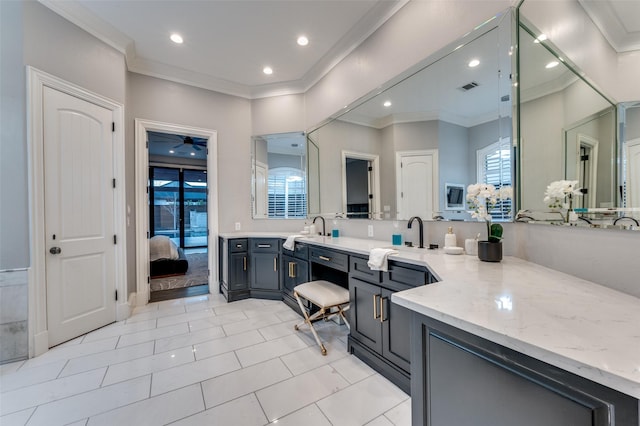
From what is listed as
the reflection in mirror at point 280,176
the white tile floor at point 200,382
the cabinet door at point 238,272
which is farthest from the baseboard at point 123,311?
the reflection in mirror at point 280,176

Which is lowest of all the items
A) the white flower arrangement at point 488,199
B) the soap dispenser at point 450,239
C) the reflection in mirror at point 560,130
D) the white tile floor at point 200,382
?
the white tile floor at point 200,382

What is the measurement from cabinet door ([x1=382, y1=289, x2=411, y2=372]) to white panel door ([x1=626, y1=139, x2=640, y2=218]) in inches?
45.4

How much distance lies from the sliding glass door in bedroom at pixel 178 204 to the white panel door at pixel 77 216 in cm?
503

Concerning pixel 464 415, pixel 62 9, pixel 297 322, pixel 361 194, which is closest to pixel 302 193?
pixel 361 194

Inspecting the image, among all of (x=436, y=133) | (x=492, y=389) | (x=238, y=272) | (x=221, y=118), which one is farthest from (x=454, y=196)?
(x=221, y=118)

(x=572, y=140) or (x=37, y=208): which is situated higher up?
(x=572, y=140)

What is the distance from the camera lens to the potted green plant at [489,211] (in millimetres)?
1513

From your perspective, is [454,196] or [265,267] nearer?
[454,196]

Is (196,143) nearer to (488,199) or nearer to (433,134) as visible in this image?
(433,134)

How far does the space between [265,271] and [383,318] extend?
2.10 m

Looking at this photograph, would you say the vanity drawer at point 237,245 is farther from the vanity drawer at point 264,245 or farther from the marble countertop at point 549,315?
the marble countertop at point 549,315

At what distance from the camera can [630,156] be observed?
0.90m

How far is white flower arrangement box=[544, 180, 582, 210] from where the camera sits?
1.19 metres

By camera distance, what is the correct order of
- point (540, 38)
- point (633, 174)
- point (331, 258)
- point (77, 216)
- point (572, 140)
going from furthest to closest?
1. point (77, 216)
2. point (331, 258)
3. point (540, 38)
4. point (572, 140)
5. point (633, 174)
